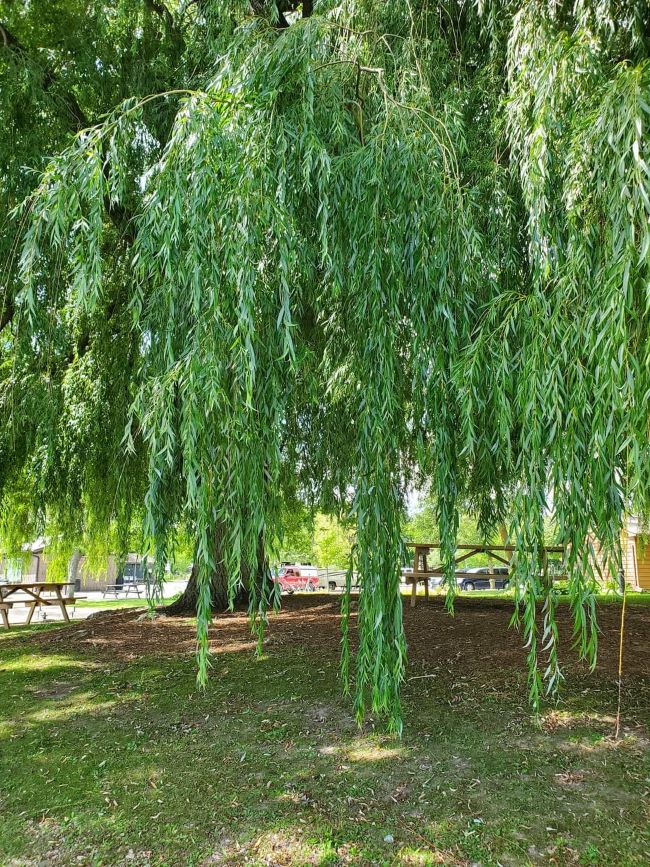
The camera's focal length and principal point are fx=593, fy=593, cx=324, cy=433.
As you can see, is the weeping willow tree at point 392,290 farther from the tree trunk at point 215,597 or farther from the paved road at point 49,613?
the paved road at point 49,613

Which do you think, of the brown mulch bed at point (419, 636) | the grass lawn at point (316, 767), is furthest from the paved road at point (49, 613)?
the grass lawn at point (316, 767)

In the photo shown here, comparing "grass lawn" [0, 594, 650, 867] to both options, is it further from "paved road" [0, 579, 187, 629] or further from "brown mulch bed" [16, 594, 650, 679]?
"paved road" [0, 579, 187, 629]

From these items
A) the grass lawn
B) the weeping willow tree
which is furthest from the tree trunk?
→ the weeping willow tree

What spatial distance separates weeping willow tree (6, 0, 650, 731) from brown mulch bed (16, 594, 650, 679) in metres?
2.51

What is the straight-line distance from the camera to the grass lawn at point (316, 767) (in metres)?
2.86

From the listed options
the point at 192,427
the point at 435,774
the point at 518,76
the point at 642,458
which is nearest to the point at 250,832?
the point at 435,774

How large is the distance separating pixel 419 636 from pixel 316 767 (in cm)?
276

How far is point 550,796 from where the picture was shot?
123 inches

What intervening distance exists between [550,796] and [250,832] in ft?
5.16

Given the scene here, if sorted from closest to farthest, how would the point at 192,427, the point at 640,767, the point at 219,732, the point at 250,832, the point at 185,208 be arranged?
the point at 192,427, the point at 185,208, the point at 250,832, the point at 640,767, the point at 219,732

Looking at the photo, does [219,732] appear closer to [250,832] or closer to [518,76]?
[250,832]

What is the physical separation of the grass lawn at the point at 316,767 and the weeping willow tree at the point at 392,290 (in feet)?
2.57

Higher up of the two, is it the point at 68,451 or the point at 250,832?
the point at 68,451

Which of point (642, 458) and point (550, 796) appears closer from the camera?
point (642, 458)
